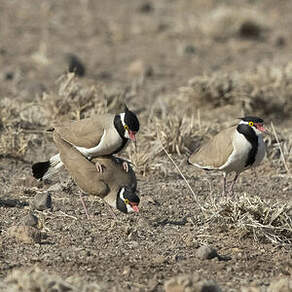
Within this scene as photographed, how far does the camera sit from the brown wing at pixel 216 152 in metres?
7.06

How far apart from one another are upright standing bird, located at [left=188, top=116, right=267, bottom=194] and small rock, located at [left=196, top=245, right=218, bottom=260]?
59.8 inches

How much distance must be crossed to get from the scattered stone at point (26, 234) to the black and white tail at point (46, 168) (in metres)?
1.24

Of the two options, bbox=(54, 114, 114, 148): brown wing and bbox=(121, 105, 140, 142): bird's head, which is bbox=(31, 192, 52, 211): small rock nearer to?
bbox=(54, 114, 114, 148): brown wing

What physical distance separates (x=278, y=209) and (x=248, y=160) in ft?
3.38

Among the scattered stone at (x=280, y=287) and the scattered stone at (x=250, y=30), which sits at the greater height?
the scattered stone at (x=280, y=287)

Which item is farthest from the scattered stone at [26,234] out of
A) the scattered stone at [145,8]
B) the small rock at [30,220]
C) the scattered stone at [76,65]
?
the scattered stone at [145,8]

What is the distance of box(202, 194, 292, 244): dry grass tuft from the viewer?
19.5 ft

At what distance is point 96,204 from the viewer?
690cm

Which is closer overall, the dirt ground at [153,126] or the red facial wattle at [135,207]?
the dirt ground at [153,126]

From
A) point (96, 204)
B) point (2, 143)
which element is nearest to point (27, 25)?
point (2, 143)

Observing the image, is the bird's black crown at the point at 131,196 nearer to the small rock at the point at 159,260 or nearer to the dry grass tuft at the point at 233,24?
the small rock at the point at 159,260

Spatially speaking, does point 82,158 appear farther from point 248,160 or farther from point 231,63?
point 231,63

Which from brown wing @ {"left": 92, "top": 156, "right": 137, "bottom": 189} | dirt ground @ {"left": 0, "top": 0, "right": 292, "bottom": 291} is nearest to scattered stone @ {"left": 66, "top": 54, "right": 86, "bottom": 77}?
dirt ground @ {"left": 0, "top": 0, "right": 292, "bottom": 291}

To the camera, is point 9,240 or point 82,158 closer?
point 9,240
